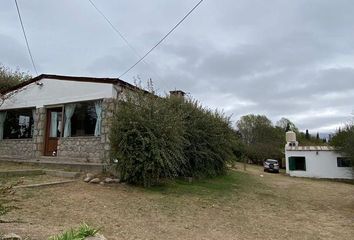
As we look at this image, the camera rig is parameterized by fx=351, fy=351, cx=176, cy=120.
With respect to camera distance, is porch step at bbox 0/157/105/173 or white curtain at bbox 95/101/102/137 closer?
porch step at bbox 0/157/105/173

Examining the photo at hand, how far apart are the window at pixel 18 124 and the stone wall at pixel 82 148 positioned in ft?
9.06

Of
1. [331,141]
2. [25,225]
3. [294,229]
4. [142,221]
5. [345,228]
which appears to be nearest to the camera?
[25,225]

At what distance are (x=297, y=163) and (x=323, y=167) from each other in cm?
215

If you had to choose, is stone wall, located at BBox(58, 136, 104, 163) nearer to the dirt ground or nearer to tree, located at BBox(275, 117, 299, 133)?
the dirt ground

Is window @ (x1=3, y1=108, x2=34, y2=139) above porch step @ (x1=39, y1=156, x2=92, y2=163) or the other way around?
above

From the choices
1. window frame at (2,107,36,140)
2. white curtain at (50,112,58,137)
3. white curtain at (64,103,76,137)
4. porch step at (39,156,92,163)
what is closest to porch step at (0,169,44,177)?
porch step at (39,156,92,163)

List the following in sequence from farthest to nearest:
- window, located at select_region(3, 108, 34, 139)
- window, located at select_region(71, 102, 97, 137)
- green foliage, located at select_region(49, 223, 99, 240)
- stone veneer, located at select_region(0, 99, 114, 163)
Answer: window, located at select_region(3, 108, 34, 139), window, located at select_region(71, 102, 97, 137), stone veneer, located at select_region(0, 99, 114, 163), green foliage, located at select_region(49, 223, 99, 240)

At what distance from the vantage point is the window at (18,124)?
16594 millimetres

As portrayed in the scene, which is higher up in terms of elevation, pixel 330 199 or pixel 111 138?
pixel 111 138

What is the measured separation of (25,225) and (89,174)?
5.88 m

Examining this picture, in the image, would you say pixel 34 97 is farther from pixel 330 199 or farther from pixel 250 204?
pixel 330 199

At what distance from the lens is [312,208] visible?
10977 mm

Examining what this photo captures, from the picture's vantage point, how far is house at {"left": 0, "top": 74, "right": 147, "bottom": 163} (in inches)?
531

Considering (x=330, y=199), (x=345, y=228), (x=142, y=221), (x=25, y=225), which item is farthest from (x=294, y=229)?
(x=330, y=199)
